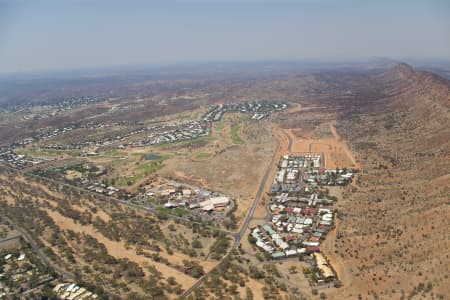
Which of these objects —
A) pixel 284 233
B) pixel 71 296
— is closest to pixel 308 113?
pixel 284 233

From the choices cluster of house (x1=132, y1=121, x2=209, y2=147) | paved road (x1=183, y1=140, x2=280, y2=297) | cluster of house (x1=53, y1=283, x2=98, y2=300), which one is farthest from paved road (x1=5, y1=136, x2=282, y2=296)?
cluster of house (x1=132, y1=121, x2=209, y2=147)

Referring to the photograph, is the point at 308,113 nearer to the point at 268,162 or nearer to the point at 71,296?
the point at 268,162

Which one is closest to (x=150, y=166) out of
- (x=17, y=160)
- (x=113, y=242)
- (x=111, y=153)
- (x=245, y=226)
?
(x=111, y=153)

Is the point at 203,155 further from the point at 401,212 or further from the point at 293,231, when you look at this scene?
the point at 401,212

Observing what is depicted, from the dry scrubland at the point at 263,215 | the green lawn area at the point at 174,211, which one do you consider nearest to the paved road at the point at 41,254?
the dry scrubland at the point at 263,215

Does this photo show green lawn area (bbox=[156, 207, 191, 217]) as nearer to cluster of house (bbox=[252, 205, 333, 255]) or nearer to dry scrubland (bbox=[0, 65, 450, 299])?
dry scrubland (bbox=[0, 65, 450, 299])

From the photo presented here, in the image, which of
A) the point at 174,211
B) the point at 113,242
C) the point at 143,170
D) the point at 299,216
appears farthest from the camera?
the point at 143,170
